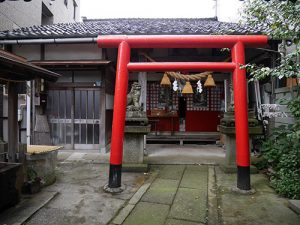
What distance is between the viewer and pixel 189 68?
694 cm

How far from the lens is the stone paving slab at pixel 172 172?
809 cm

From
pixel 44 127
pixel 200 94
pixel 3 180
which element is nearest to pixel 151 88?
pixel 200 94

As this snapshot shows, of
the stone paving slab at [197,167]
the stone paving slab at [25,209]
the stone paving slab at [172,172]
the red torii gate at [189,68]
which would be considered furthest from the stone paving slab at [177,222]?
the stone paving slab at [197,167]

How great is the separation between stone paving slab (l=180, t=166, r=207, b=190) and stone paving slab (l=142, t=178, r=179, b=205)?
0.30 m

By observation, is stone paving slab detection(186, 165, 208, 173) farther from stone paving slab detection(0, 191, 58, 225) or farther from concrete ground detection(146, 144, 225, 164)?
stone paving slab detection(0, 191, 58, 225)

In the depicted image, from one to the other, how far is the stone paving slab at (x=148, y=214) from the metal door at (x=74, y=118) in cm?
626

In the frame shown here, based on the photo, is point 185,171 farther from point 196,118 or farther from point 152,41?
point 196,118

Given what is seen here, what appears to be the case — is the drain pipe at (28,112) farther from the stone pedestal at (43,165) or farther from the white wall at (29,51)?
the stone pedestal at (43,165)

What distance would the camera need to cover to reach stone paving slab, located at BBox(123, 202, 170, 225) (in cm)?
508

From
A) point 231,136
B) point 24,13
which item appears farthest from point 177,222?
point 24,13

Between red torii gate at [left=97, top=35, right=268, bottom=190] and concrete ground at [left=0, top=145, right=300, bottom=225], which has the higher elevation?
red torii gate at [left=97, top=35, right=268, bottom=190]

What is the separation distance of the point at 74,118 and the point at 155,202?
22.4 feet

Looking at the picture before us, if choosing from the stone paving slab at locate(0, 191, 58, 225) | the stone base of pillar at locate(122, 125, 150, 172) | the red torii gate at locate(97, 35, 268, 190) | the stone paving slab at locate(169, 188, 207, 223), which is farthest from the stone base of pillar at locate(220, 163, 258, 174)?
the stone paving slab at locate(0, 191, 58, 225)

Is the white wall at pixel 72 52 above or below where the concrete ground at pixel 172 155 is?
above
